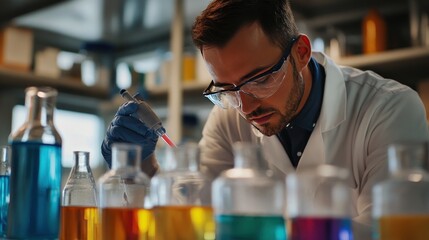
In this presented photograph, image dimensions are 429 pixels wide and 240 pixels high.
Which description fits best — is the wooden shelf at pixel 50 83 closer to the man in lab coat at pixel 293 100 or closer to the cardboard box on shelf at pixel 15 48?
the cardboard box on shelf at pixel 15 48

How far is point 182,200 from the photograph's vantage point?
2.28ft

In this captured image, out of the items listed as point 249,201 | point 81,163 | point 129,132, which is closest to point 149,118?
point 129,132

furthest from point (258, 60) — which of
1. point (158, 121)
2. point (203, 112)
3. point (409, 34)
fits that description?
point (203, 112)

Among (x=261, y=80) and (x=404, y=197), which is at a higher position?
(x=261, y=80)

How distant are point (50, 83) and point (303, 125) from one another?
190 centimetres

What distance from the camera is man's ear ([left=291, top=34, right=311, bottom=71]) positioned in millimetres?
1359

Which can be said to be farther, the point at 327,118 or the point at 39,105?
the point at 327,118

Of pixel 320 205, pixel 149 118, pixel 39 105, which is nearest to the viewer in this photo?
pixel 320 205

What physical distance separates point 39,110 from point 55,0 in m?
2.22

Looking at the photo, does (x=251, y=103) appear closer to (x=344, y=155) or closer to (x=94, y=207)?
(x=344, y=155)

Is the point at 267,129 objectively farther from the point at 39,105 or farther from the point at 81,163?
the point at 39,105

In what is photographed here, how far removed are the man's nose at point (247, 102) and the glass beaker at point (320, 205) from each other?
27.0 inches

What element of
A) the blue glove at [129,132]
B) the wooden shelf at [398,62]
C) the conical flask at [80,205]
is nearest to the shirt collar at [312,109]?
the blue glove at [129,132]

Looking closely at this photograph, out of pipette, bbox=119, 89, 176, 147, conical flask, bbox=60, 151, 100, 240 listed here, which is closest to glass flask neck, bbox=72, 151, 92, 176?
conical flask, bbox=60, 151, 100, 240
